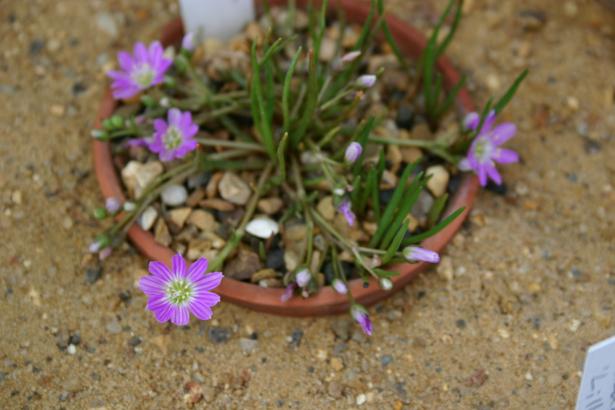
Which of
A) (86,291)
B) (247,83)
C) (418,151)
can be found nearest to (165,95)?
(247,83)

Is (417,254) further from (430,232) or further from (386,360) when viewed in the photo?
(386,360)

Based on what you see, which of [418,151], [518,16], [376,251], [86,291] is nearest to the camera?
[376,251]

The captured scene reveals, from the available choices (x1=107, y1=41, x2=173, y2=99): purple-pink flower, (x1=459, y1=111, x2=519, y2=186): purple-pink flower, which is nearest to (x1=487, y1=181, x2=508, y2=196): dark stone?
(x1=459, y1=111, x2=519, y2=186): purple-pink flower

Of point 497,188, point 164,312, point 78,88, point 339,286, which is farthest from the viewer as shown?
point 78,88

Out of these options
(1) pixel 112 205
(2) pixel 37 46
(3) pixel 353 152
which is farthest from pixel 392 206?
(2) pixel 37 46

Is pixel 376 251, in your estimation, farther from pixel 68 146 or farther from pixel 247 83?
pixel 68 146

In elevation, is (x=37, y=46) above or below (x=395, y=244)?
above
